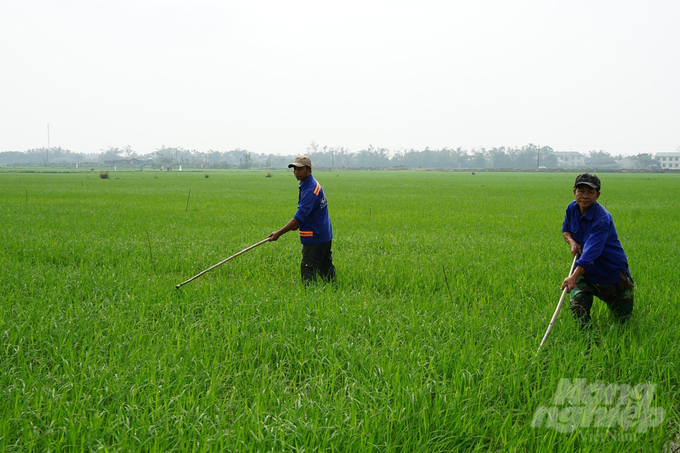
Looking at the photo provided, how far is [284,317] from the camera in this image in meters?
4.76

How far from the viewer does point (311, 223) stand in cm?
608

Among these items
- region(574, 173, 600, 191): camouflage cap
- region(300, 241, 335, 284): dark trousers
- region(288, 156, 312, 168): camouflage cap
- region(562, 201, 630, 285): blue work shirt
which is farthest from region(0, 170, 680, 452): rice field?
region(288, 156, 312, 168): camouflage cap

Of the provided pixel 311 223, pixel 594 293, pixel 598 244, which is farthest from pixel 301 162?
pixel 594 293

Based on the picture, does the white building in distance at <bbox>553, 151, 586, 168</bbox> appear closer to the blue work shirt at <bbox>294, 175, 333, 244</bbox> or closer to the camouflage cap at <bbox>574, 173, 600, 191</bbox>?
the blue work shirt at <bbox>294, 175, 333, 244</bbox>

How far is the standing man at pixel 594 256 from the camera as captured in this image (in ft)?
13.6

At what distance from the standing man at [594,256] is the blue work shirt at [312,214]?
284cm

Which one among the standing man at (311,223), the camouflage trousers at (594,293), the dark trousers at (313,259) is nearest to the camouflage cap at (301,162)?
the standing man at (311,223)

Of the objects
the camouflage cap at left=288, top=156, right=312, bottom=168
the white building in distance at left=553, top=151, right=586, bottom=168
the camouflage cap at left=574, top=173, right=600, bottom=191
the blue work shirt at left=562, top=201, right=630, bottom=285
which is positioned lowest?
the blue work shirt at left=562, top=201, right=630, bottom=285

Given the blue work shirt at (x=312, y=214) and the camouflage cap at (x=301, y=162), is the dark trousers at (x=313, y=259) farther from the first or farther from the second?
the camouflage cap at (x=301, y=162)

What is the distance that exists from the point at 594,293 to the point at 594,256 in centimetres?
72

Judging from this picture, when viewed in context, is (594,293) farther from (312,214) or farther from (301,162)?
(301,162)

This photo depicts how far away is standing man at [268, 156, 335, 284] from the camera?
5875 mm

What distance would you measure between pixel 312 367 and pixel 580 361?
7.16 feet

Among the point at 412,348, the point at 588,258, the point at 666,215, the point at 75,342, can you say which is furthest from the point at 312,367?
the point at 666,215
